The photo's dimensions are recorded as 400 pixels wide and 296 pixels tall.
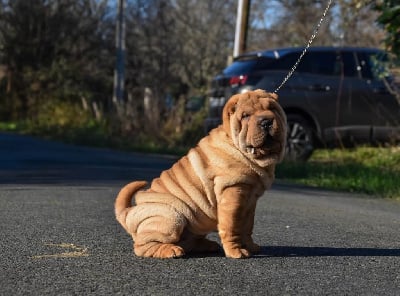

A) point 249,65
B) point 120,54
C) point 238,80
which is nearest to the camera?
point 238,80

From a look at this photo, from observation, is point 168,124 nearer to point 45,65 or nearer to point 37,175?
point 37,175

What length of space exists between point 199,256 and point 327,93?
9220 mm

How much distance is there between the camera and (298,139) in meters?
13.8

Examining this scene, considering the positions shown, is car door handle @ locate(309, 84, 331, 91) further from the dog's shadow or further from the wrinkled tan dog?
the wrinkled tan dog

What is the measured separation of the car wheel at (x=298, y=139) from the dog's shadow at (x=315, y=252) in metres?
8.14

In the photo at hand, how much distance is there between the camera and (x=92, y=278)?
439 cm

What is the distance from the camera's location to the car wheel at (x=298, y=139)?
45.2 ft

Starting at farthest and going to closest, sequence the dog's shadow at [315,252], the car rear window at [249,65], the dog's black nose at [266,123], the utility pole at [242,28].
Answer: the utility pole at [242,28], the car rear window at [249,65], the dog's shadow at [315,252], the dog's black nose at [266,123]

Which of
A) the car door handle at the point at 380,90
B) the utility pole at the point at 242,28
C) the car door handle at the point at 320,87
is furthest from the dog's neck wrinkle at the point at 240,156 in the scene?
the utility pole at the point at 242,28

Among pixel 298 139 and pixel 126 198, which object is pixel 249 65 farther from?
pixel 126 198

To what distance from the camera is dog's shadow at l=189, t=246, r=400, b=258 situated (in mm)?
5174

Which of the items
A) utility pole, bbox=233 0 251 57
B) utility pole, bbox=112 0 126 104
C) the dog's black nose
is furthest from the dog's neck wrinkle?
utility pole, bbox=112 0 126 104

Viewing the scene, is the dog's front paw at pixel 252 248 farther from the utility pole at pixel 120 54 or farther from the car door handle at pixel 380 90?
the utility pole at pixel 120 54

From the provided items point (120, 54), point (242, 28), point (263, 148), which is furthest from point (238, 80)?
point (120, 54)
